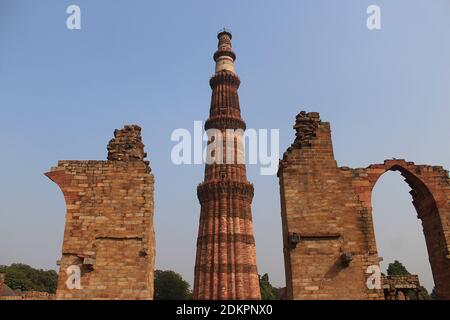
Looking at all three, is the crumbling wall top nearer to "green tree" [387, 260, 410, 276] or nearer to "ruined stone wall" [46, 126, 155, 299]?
"ruined stone wall" [46, 126, 155, 299]

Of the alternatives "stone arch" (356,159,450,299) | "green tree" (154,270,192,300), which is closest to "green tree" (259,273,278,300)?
"green tree" (154,270,192,300)

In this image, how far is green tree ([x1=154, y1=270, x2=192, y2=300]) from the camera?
36.6 m

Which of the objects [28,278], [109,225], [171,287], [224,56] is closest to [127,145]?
[109,225]

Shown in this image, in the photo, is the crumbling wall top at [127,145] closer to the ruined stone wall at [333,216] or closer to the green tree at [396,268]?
the ruined stone wall at [333,216]

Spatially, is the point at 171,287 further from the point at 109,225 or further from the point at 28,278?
the point at 109,225

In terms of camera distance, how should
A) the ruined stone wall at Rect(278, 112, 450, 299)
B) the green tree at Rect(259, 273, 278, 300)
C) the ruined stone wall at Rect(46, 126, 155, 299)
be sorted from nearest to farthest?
the ruined stone wall at Rect(46, 126, 155, 299), the ruined stone wall at Rect(278, 112, 450, 299), the green tree at Rect(259, 273, 278, 300)

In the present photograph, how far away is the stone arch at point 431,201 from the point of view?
29.2 feet

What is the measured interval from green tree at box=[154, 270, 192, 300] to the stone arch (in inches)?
1177

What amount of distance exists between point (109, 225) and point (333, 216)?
4.79 m

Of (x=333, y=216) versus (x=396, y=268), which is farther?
(x=396, y=268)

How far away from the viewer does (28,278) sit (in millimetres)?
44344

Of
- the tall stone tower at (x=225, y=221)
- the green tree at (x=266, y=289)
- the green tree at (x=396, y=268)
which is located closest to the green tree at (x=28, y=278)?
the green tree at (x=266, y=289)
